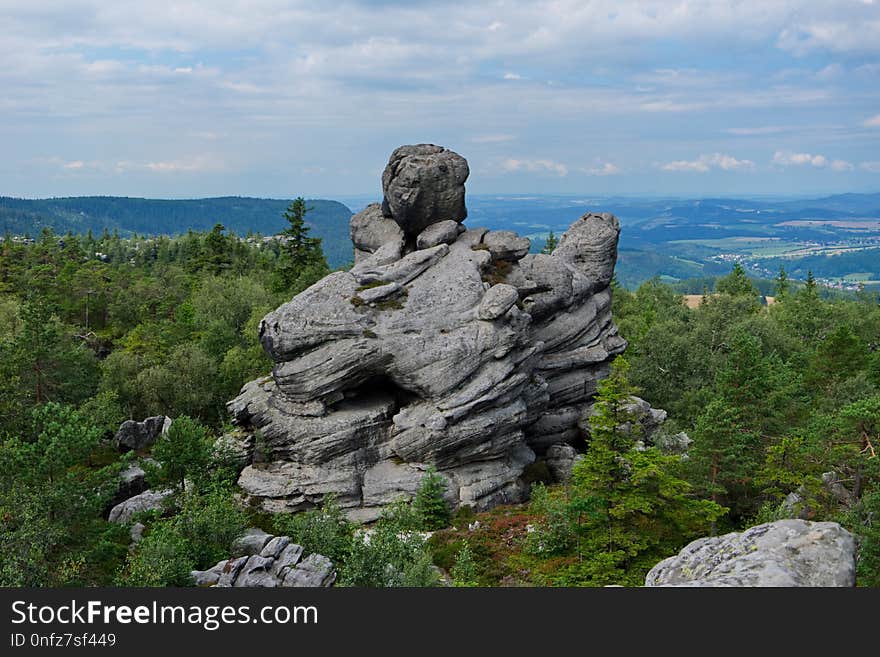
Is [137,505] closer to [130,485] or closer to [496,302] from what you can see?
[130,485]

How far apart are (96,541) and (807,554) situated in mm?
24282

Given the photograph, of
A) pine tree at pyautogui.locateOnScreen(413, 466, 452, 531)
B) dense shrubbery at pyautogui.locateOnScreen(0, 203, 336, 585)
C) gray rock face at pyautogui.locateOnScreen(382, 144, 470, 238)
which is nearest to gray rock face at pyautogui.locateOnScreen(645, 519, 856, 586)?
dense shrubbery at pyautogui.locateOnScreen(0, 203, 336, 585)

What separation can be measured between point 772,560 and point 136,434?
1553 inches

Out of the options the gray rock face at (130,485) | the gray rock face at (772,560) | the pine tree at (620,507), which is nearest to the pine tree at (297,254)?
the gray rock face at (130,485)

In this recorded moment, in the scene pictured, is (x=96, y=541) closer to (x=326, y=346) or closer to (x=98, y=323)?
(x=326, y=346)

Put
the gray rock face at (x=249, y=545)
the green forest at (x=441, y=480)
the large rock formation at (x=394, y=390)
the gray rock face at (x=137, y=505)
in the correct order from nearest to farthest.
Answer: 1. the green forest at (x=441, y=480)
2. the gray rock face at (x=249, y=545)
3. the gray rock face at (x=137, y=505)
4. the large rock formation at (x=394, y=390)

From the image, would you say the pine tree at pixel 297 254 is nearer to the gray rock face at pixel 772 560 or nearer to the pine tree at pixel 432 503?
the pine tree at pixel 432 503

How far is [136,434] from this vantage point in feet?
146

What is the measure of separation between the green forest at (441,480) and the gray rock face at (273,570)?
1249 millimetres

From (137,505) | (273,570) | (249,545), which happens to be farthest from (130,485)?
(273,570)

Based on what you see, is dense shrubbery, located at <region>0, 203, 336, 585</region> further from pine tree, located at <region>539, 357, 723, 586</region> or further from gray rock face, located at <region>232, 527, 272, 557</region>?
pine tree, located at <region>539, 357, 723, 586</region>

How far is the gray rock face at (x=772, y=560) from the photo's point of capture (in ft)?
52.3

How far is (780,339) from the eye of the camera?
69250 mm

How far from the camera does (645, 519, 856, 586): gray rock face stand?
52.3 ft
